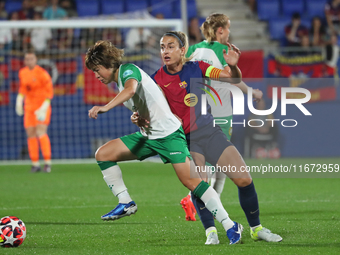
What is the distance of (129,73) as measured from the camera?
421 centimetres

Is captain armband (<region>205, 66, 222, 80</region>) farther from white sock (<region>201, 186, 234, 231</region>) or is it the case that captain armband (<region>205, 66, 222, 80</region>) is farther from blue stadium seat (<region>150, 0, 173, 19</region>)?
blue stadium seat (<region>150, 0, 173, 19</region>)

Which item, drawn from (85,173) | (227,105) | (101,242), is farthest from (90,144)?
(101,242)

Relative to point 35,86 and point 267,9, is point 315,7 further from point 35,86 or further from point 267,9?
point 35,86

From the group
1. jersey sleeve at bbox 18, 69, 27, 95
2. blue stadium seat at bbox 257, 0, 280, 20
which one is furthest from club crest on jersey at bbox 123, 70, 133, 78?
blue stadium seat at bbox 257, 0, 280, 20

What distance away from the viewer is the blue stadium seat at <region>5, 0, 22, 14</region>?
15016mm

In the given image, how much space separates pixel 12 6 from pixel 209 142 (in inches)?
477

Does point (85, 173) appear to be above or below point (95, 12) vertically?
below

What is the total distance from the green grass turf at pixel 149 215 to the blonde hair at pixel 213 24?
191 cm

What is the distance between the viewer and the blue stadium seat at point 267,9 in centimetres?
1623

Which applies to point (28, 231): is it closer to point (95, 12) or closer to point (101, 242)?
point (101, 242)

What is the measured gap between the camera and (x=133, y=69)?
4.25 meters

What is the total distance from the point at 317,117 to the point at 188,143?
28.5 feet

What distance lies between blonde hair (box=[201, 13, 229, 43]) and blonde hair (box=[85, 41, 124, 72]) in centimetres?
151

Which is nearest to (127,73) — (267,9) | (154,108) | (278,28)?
(154,108)
